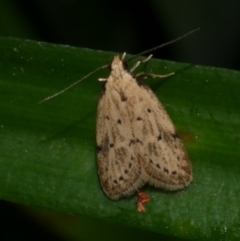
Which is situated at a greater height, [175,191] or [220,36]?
[220,36]

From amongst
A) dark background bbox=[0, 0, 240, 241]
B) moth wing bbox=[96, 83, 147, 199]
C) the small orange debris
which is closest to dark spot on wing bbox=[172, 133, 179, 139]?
moth wing bbox=[96, 83, 147, 199]

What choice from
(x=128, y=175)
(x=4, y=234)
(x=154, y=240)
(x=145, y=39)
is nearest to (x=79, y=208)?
(x=128, y=175)

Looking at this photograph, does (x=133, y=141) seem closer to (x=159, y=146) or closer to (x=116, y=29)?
(x=159, y=146)

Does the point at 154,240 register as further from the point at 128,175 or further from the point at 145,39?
the point at 145,39

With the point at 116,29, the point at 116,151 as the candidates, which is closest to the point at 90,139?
the point at 116,151

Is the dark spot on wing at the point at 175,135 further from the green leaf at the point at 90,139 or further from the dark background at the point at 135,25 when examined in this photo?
the dark background at the point at 135,25

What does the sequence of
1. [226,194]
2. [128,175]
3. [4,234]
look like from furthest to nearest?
[4,234], [128,175], [226,194]

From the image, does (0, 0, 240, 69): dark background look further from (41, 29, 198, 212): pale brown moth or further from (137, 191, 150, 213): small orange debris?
(137, 191, 150, 213): small orange debris
